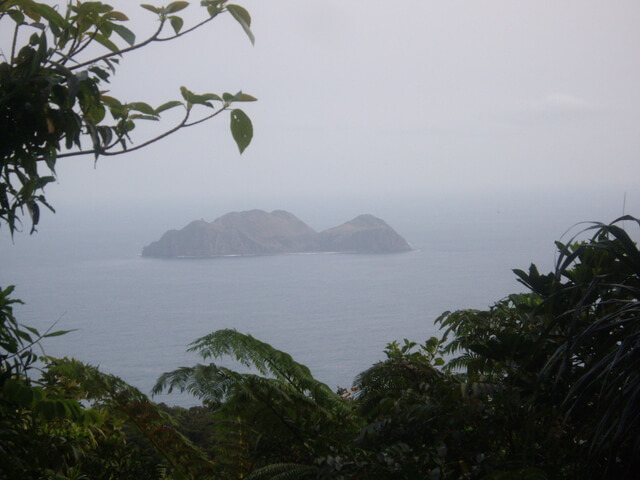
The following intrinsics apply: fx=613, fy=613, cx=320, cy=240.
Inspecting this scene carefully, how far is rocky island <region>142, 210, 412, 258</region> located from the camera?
659cm

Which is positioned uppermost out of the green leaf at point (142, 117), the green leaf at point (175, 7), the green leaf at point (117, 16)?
the green leaf at point (175, 7)

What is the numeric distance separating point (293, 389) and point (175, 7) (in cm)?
127

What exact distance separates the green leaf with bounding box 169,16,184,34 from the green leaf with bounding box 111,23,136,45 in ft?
0.26

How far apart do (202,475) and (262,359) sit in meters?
0.42

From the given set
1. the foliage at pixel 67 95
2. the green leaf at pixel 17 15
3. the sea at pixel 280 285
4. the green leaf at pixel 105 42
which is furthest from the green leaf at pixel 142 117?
the sea at pixel 280 285

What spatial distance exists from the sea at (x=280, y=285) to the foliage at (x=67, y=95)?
125cm

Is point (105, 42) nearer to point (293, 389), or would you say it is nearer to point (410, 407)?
point (410, 407)

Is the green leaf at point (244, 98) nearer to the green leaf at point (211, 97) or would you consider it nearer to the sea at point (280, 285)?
the green leaf at point (211, 97)

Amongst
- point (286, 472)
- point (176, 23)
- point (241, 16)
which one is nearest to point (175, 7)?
point (176, 23)

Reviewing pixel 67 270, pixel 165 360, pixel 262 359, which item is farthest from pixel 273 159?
pixel 262 359

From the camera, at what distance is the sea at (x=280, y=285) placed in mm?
4207

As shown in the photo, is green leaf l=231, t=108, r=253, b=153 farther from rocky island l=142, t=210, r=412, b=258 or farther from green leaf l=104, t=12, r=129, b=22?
rocky island l=142, t=210, r=412, b=258

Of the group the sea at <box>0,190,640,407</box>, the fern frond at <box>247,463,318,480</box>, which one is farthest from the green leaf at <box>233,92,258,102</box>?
the sea at <box>0,190,640,407</box>

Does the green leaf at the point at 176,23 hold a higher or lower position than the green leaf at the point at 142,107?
higher
